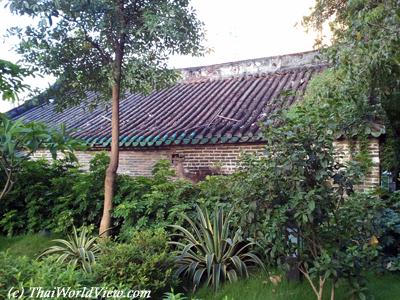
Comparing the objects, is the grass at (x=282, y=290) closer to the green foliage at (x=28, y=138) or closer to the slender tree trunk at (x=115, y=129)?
the slender tree trunk at (x=115, y=129)

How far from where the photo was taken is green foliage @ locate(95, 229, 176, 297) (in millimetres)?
3312

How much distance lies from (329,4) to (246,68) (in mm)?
3270

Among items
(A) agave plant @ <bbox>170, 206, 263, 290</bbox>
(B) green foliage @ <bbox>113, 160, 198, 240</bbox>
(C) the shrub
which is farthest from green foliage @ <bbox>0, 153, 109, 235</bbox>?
(C) the shrub

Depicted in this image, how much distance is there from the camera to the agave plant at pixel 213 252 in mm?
3912

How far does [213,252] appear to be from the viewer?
13.5 feet

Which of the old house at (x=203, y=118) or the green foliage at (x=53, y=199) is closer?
the green foliage at (x=53, y=199)

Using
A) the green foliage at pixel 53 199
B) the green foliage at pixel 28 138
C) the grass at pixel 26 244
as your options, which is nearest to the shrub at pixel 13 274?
the green foliage at pixel 28 138

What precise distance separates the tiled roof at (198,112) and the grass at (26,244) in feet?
6.65

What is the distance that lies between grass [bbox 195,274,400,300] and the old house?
6.84ft

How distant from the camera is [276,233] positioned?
2.86 m

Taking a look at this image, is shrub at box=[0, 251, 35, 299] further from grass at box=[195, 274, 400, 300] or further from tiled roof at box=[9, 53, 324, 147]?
tiled roof at box=[9, 53, 324, 147]

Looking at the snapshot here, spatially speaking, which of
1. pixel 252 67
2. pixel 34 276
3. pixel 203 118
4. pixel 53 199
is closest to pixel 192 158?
pixel 203 118

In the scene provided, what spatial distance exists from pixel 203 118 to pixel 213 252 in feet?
12.9

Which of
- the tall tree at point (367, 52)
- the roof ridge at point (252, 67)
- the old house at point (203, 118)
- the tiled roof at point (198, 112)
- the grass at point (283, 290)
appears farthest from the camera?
the roof ridge at point (252, 67)
